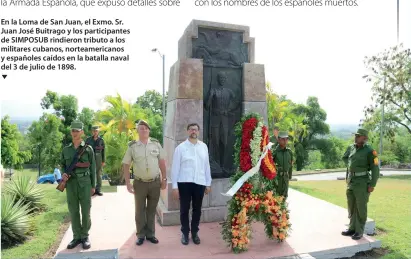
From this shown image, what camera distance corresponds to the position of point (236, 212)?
4359 mm

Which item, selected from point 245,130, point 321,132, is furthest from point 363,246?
point 321,132

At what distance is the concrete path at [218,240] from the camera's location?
428 cm

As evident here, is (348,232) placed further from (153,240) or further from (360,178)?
(153,240)

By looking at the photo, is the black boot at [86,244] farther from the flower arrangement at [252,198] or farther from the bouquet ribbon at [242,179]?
the bouquet ribbon at [242,179]

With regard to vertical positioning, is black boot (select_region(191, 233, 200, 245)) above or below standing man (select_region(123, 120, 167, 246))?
below

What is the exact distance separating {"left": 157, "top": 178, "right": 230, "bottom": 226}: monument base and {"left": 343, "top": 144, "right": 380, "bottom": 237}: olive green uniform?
85.3 inches

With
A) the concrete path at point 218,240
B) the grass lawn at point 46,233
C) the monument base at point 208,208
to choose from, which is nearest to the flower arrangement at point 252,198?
the concrete path at point 218,240

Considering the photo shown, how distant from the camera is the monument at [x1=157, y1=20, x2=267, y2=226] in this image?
547cm

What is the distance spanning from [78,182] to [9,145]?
2443cm

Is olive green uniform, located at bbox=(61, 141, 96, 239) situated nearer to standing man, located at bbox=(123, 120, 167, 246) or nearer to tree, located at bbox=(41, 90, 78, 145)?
standing man, located at bbox=(123, 120, 167, 246)

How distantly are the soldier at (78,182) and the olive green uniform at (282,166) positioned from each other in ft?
10.4

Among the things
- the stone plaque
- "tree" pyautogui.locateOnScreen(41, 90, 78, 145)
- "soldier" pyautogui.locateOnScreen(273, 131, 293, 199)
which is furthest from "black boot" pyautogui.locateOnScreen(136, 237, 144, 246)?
"tree" pyautogui.locateOnScreen(41, 90, 78, 145)

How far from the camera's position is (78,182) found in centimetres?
419

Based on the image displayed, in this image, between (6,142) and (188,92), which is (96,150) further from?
(6,142)
